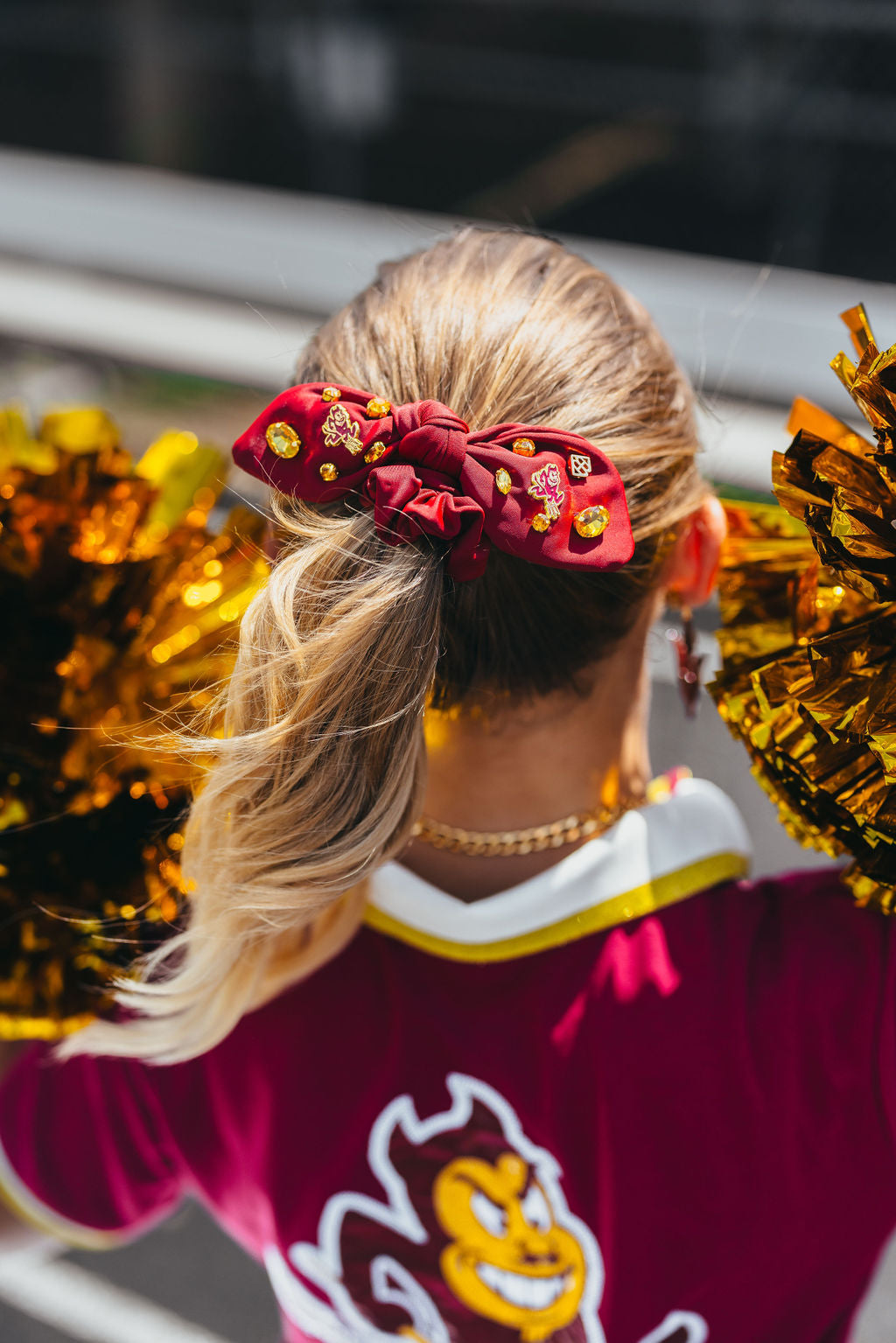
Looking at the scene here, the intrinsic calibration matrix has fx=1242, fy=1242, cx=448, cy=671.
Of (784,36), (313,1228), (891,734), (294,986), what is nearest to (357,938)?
(294,986)

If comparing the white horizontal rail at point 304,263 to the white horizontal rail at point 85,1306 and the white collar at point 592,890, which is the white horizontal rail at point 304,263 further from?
the white horizontal rail at point 85,1306

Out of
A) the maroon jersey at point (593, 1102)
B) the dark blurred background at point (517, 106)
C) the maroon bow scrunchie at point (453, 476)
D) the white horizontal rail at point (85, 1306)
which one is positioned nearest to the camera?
the maroon bow scrunchie at point (453, 476)

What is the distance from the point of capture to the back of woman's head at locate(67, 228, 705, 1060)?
57 cm

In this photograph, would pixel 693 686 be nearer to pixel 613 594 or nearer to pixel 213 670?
pixel 613 594

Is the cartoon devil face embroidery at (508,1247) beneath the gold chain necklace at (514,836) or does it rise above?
beneath

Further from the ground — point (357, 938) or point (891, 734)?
point (891, 734)

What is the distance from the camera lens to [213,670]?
82 cm

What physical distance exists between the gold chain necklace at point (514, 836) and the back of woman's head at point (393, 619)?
0.06 meters

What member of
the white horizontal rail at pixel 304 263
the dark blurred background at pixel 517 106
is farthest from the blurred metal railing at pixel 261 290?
the dark blurred background at pixel 517 106

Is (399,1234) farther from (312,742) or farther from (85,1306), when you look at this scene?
(85,1306)

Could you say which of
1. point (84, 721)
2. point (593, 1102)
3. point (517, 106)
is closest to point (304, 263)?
point (84, 721)

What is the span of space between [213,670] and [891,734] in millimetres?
430

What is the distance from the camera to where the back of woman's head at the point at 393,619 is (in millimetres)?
570

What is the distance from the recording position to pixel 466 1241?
0.73 m
